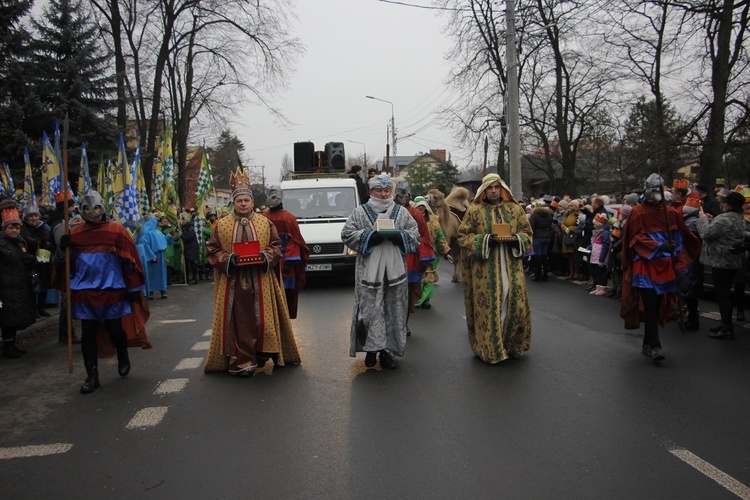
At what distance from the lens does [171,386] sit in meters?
5.91

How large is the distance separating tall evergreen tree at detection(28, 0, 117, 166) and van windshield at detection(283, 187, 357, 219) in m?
8.11

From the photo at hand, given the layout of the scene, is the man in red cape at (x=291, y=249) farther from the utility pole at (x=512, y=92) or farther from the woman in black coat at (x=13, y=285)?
the utility pole at (x=512, y=92)

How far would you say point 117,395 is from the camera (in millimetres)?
5691

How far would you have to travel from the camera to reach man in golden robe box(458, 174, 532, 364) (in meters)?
6.36

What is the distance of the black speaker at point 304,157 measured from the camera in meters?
18.0

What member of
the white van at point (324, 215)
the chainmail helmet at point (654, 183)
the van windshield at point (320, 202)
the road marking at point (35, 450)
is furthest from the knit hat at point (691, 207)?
the road marking at point (35, 450)

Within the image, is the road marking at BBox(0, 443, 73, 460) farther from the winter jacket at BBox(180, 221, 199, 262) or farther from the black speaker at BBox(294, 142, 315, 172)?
the black speaker at BBox(294, 142, 315, 172)

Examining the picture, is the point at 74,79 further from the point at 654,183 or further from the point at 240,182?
the point at 654,183

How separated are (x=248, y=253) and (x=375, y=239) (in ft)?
4.16

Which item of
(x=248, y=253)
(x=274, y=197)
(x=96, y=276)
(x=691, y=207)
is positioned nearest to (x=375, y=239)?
(x=248, y=253)

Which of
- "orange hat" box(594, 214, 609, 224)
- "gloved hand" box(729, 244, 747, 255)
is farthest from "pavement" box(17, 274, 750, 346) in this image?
"orange hat" box(594, 214, 609, 224)

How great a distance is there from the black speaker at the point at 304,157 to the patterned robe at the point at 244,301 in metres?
11.9

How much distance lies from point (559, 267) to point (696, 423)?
34.7 feet

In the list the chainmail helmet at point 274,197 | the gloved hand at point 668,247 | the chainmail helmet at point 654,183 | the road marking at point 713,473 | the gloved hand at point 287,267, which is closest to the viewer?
the road marking at point 713,473
